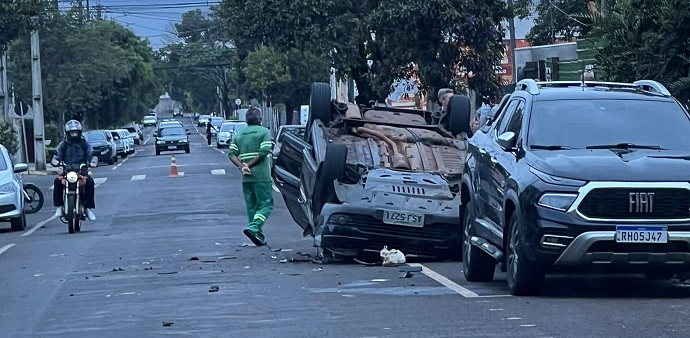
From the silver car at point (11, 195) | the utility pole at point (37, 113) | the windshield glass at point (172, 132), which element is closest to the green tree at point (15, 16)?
the silver car at point (11, 195)

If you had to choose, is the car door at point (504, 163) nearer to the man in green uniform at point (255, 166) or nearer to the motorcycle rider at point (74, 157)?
the man in green uniform at point (255, 166)

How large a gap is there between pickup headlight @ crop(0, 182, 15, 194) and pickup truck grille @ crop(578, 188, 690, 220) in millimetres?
14105

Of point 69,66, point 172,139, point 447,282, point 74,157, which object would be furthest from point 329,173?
point 69,66

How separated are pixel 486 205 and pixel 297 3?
73.5 ft

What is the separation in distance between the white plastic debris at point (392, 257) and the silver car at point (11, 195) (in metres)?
10.1

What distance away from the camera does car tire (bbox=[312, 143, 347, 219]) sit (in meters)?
14.0

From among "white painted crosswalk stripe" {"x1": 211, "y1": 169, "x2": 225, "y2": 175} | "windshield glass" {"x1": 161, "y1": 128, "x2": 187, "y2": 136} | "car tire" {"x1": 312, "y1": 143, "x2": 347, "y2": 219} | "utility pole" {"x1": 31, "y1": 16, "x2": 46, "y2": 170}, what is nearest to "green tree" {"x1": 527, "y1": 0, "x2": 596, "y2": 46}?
"white painted crosswalk stripe" {"x1": 211, "y1": 169, "x2": 225, "y2": 175}

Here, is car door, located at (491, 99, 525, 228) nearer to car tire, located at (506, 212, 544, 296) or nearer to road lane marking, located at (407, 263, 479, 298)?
car tire, located at (506, 212, 544, 296)

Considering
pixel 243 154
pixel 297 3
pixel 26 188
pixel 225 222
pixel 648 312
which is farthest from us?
pixel 297 3

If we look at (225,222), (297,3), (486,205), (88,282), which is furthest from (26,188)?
(486,205)

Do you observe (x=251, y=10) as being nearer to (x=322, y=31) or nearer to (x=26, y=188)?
(x=322, y=31)

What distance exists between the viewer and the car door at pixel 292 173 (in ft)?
52.0

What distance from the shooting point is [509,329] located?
9086 millimetres

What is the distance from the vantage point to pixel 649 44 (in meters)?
16.4
